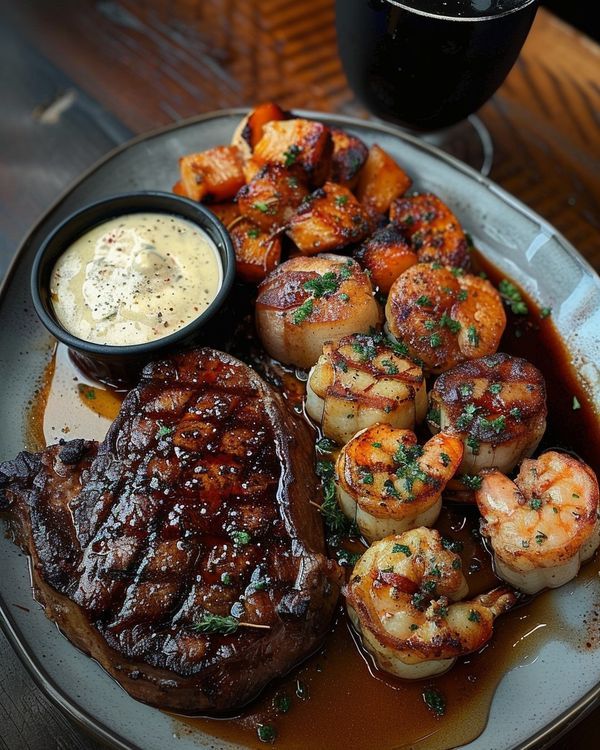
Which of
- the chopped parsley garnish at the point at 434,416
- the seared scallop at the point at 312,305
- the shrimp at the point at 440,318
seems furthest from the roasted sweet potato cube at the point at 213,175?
the chopped parsley garnish at the point at 434,416

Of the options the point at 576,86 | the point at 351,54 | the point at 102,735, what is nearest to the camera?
the point at 102,735

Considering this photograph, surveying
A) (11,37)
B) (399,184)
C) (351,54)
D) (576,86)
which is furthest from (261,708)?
(11,37)

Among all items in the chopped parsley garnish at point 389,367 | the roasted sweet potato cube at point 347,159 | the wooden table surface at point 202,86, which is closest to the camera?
the chopped parsley garnish at point 389,367

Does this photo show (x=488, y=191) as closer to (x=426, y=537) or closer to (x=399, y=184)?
(x=399, y=184)

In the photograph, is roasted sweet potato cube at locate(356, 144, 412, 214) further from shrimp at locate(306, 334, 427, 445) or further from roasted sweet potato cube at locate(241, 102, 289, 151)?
shrimp at locate(306, 334, 427, 445)

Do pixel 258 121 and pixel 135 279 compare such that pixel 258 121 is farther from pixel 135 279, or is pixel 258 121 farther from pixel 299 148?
pixel 135 279

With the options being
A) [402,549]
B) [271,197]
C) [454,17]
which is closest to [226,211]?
[271,197]

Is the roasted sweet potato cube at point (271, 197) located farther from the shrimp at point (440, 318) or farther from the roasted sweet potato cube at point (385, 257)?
the shrimp at point (440, 318)
